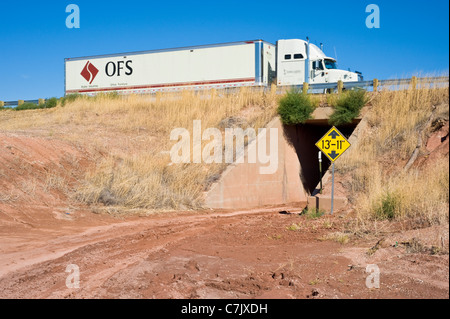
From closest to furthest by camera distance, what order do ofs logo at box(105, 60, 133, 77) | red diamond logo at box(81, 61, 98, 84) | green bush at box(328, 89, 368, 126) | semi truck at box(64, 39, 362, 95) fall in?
green bush at box(328, 89, 368, 126) → semi truck at box(64, 39, 362, 95) → ofs logo at box(105, 60, 133, 77) → red diamond logo at box(81, 61, 98, 84)

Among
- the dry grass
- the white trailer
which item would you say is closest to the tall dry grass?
the dry grass

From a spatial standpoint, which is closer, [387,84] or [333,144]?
[333,144]

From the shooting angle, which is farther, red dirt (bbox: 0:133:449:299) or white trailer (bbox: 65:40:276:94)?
white trailer (bbox: 65:40:276:94)

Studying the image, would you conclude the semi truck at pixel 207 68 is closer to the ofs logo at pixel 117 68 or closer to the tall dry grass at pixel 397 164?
the ofs logo at pixel 117 68

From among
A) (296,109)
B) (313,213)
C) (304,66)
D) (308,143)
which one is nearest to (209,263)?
(313,213)

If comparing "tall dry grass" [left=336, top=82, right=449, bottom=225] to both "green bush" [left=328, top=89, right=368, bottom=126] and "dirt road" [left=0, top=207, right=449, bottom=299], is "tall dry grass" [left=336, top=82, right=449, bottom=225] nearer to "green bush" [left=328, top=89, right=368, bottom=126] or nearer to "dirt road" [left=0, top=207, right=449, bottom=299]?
"green bush" [left=328, top=89, right=368, bottom=126]

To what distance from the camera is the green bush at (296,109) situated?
842 inches

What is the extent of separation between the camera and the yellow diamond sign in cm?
1395

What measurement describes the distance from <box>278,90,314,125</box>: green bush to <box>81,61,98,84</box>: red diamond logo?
19.0 m

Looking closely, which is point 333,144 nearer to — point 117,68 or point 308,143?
point 308,143

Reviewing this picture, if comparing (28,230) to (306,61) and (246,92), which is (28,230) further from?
(306,61)

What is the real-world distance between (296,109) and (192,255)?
1354cm

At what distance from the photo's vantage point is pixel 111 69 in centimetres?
3481

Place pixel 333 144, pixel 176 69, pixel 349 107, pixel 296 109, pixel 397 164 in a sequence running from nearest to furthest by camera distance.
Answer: pixel 333 144 → pixel 397 164 → pixel 349 107 → pixel 296 109 → pixel 176 69
